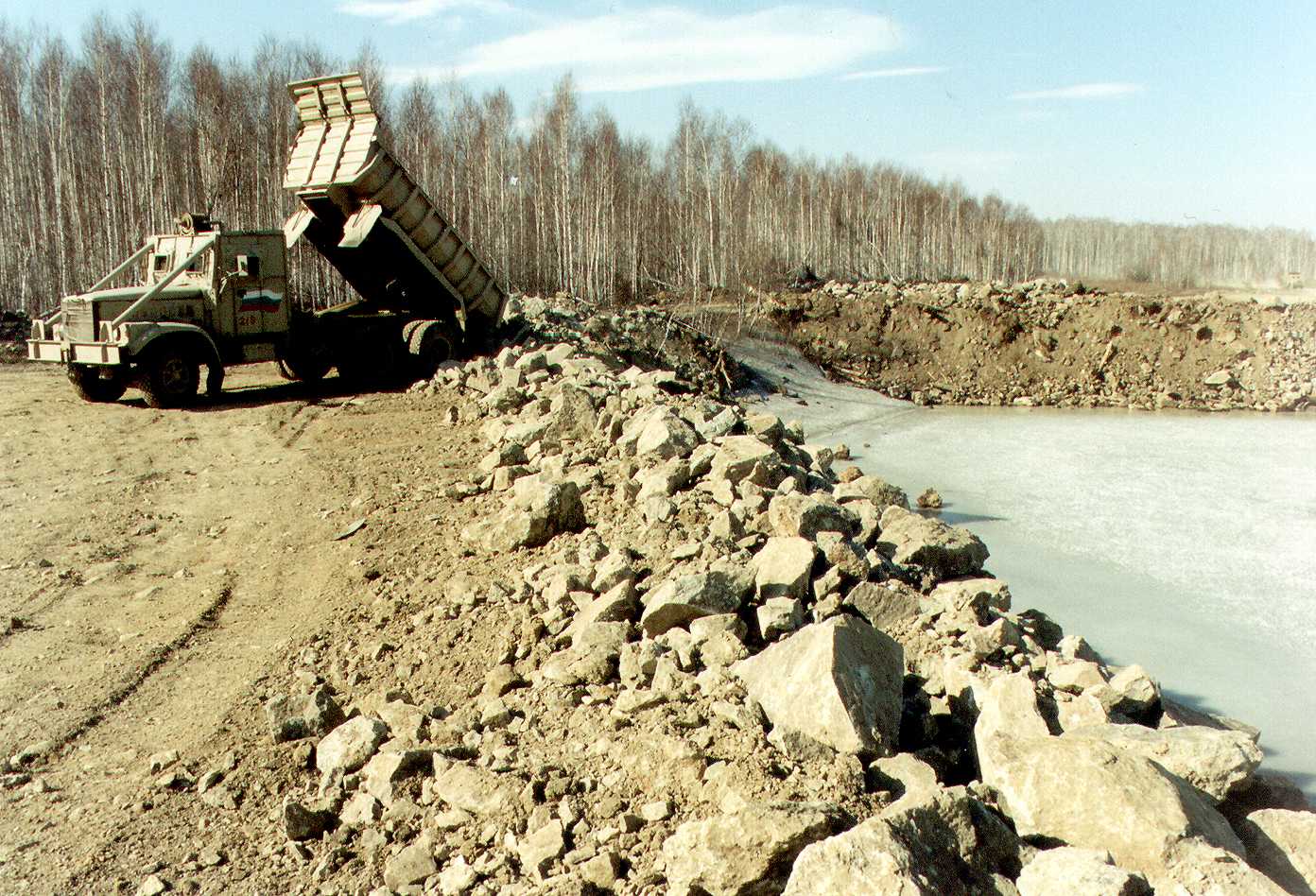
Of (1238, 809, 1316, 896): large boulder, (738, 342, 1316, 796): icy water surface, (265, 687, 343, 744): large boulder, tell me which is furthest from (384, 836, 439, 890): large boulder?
(738, 342, 1316, 796): icy water surface

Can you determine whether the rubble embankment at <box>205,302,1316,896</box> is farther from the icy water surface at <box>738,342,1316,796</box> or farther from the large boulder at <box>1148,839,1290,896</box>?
the icy water surface at <box>738,342,1316,796</box>

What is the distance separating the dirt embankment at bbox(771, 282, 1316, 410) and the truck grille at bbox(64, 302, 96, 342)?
1659 cm

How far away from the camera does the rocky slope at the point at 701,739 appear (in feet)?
10.6

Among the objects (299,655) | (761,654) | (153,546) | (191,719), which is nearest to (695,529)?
(761,654)

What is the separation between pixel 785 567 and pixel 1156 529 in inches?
283

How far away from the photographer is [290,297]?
12922mm

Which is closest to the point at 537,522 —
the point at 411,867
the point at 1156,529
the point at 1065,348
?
the point at 411,867

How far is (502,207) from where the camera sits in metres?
30.4

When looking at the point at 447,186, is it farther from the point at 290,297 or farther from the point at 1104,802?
the point at 1104,802

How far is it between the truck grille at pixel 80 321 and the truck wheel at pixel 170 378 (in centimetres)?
70

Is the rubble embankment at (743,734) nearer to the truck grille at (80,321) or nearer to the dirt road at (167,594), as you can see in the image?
the dirt road at (167,594)

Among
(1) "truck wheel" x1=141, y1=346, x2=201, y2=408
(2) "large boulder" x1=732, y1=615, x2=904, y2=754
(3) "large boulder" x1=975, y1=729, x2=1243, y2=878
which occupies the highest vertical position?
(1) "truck wheel" x1=141, y1=346, x2=201, y2=408

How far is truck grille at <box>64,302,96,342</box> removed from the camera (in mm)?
11625

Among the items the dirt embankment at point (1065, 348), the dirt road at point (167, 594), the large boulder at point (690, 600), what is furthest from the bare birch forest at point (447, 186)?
the large boulder at point (690, 600)
